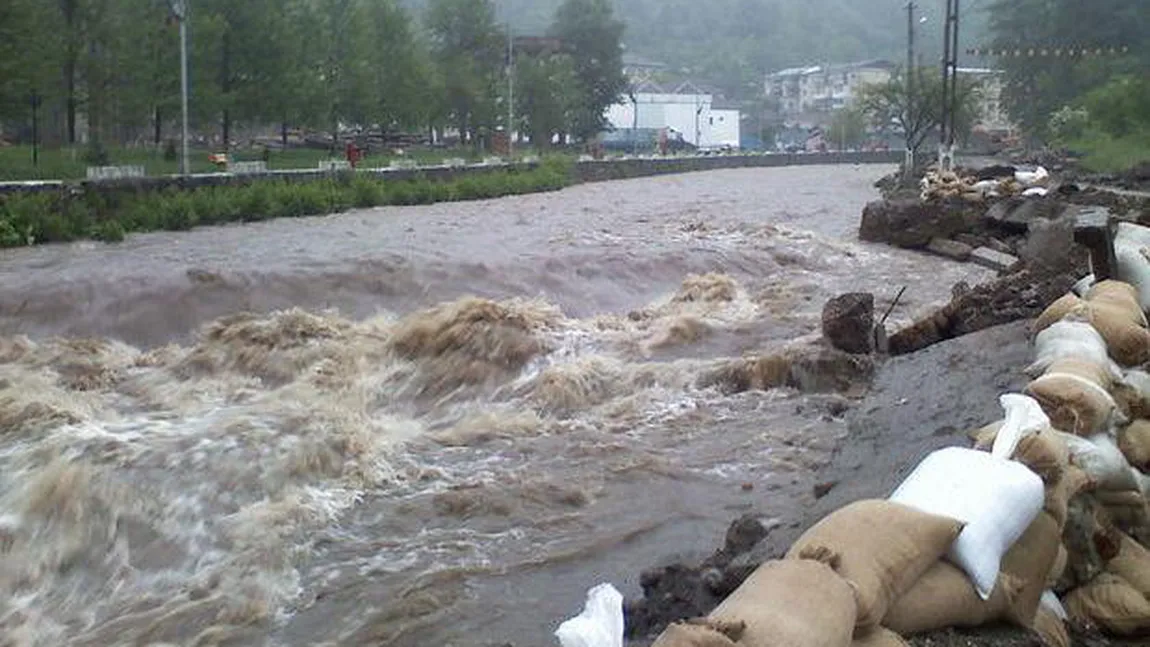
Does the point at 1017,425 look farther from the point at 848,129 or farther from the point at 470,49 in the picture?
the point at 848,129

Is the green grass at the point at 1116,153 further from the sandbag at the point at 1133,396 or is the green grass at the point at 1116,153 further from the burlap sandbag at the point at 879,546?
the burlap sandbag at the point at 879,546

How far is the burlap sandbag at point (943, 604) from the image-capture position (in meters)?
4.11

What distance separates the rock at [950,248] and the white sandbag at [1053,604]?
18.7 meters

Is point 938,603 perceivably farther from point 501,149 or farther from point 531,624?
point 501,149

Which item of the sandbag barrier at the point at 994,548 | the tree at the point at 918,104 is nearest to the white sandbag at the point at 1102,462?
the sandbag barrier at the point at 994,548

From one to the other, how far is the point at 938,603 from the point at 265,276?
13383mm

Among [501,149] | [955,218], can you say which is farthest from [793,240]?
[501,149]

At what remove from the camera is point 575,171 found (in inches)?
1989

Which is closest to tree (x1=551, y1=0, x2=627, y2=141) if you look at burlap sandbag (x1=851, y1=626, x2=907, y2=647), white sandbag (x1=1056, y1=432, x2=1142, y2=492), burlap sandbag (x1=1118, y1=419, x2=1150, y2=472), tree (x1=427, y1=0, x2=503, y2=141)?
tree (x1=427, y1=0, x2=503, y2=141)

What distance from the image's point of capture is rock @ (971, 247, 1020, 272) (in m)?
20.7

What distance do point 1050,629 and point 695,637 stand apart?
188 centimetres

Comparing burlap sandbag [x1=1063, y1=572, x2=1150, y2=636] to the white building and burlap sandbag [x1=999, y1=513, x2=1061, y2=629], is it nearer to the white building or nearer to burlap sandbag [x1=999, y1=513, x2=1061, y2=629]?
burlap sandbag [x1=999, y1=513, x2=1061, y2=629]

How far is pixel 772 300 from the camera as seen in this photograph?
55.1 feet

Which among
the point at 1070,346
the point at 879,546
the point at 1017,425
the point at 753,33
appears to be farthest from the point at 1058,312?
the point at 753,33
